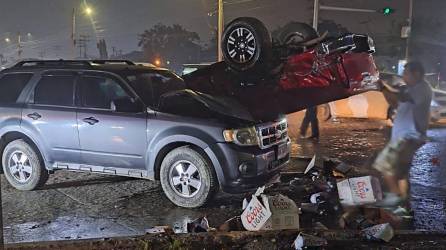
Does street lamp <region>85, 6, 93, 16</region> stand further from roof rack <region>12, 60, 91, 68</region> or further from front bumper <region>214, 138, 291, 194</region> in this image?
front bumper <region>214, 138, 291, 194</region>

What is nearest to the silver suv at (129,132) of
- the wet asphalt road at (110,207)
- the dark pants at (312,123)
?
the wet asphalt road at (110,207)

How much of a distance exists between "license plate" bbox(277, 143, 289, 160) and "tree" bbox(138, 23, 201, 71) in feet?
11.4

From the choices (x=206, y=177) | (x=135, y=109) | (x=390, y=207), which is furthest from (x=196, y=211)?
(x=390, y=207)

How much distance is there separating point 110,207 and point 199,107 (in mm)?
1703

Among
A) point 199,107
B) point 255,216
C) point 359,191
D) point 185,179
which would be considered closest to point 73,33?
point 199,107

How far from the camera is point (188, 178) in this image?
5.48 metres

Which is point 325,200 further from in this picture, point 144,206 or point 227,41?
point 227,41

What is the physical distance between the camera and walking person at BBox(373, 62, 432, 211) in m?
5.25

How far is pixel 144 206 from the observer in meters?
5.69

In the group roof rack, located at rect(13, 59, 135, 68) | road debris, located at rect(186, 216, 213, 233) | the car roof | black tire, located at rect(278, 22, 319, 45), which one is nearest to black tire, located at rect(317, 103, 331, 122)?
black tire, located at rect(278, 22, 319, 45)

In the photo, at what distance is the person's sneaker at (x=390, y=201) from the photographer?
5391 mm

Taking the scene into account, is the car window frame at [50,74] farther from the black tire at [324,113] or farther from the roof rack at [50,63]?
the black tire at [324,113]

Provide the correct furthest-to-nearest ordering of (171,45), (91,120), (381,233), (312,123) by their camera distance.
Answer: (171,45) → (312,123) → (91,120) → (381,233)

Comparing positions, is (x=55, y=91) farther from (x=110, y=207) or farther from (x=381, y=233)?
(x=381, y=233)
